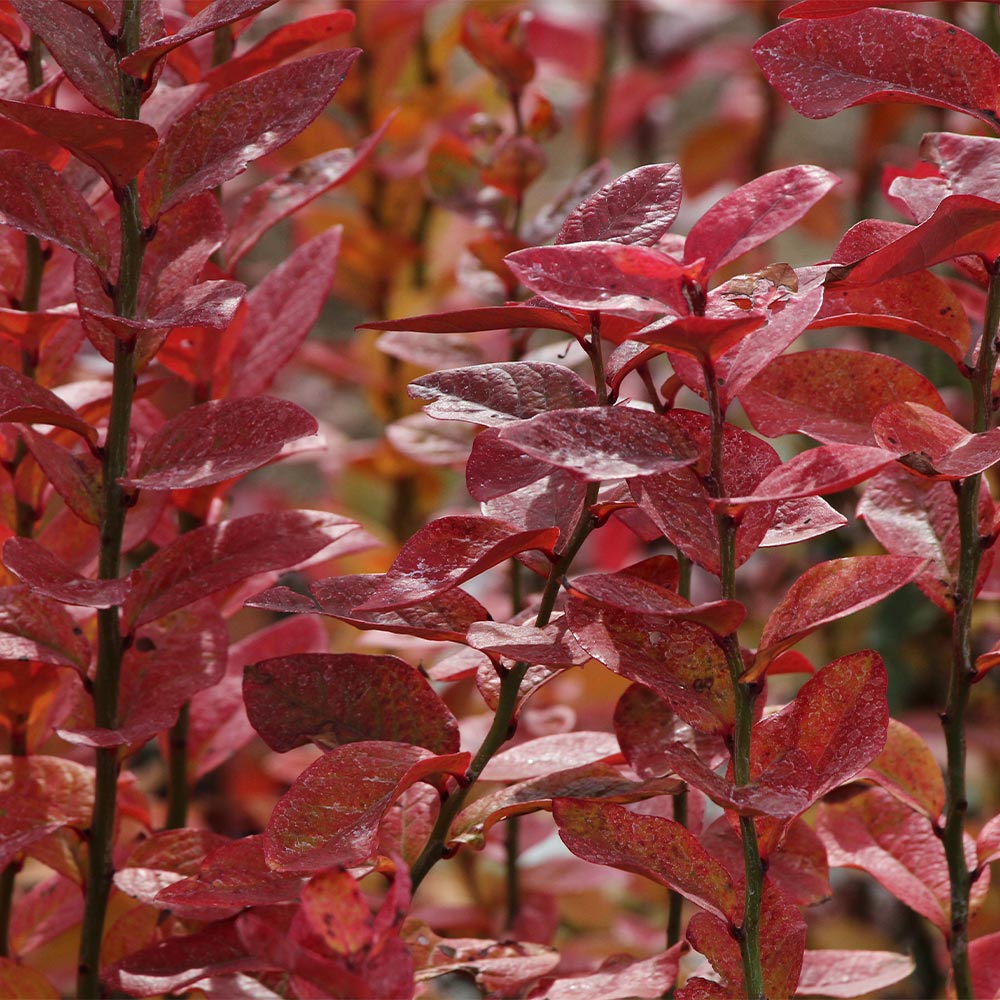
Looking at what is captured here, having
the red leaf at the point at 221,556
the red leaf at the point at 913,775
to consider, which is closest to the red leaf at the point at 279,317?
the red leaf at the point at 221,556

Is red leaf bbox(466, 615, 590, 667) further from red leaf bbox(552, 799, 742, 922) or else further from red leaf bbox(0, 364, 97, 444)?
red leaf bbox(0, 364, 97, 444)

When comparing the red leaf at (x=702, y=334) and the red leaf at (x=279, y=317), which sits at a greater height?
the red leaf at (x=702, y=334)

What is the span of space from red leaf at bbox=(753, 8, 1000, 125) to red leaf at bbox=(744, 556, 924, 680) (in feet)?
0.54

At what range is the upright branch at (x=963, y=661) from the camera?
0.48m

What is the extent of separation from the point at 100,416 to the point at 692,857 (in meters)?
0.36

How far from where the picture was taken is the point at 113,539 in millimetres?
510

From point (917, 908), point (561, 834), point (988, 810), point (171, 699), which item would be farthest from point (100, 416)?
point (988, 810)

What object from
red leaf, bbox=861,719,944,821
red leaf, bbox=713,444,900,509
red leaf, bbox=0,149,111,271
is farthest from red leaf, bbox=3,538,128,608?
red leaf, bbox=861,719,944,821

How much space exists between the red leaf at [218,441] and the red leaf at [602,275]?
112mm

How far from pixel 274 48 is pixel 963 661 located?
0.41 m

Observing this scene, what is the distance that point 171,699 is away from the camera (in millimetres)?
527

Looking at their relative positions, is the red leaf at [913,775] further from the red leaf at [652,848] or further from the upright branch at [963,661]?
the red leaf at [652,848]

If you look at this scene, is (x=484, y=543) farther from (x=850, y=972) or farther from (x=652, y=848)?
(x=850, y=972)

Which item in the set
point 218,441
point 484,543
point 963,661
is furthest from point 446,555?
point 963,661
